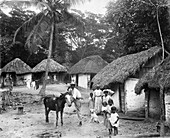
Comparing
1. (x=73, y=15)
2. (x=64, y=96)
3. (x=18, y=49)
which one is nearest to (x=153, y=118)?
(x=64, y=96)

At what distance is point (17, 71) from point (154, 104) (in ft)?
69.0

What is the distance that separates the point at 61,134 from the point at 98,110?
447 centimetres

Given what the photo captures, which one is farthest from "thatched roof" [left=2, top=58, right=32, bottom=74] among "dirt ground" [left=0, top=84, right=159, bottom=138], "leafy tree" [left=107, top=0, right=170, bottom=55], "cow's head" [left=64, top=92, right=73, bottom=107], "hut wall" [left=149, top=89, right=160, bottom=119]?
"cow's head" [left=64, top=92, right=73, bottom=107]

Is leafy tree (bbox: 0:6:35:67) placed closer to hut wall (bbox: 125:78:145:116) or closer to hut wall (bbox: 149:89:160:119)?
hut wall (bbox: 125:78:145:116)

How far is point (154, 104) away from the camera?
37.9ft

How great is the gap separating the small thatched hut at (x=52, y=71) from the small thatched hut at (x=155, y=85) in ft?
63.7

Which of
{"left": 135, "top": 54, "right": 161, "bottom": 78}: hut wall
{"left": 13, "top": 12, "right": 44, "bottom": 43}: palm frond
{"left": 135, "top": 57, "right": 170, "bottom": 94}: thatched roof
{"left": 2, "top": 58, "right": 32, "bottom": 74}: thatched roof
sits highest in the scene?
{"left": 13, "top": 12, "right": 44, "bottom": 43}: palm frond

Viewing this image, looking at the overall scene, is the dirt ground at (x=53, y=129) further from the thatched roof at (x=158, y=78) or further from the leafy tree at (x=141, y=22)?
the leafy tree at (x=141, y=22)

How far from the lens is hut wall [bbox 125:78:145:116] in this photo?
13047mm

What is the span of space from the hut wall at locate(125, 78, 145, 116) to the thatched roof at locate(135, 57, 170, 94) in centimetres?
207

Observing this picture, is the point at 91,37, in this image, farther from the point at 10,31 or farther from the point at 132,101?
the point at 132,101

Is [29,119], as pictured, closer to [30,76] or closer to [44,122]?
[44,122]

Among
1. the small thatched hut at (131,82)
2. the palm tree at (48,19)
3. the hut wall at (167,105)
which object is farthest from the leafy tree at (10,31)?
the hut wall at (167,105)

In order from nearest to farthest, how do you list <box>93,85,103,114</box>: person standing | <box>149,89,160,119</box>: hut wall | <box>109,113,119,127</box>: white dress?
<box>109,113,119,127</box>: white dress < <box>149,89,160,119</box>: hut wall < <box>93,85,103,114</box>: person standing
